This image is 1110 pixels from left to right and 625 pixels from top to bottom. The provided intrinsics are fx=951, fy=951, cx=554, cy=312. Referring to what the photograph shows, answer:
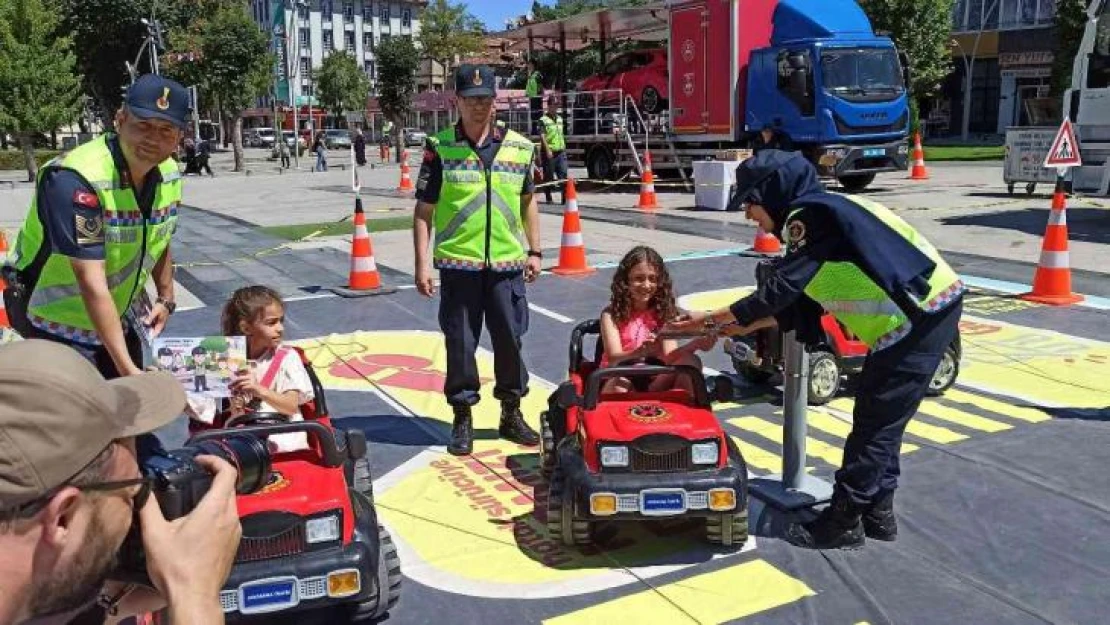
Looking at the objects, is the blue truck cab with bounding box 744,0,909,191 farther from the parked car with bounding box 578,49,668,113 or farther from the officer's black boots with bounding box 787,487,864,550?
the officer's black boots with bounding box 787,487,864,550

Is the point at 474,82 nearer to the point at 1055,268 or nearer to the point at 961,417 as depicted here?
the point at 961,417

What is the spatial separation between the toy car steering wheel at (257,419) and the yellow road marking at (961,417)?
12.8ft

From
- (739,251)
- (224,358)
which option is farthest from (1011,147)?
(224,358)

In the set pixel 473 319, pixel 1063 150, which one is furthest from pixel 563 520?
pixel 1063 150

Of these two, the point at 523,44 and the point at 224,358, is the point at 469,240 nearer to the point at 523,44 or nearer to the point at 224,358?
the point at 224,358

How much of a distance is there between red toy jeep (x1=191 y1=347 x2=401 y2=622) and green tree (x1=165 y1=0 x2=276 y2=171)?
3870 centimetres

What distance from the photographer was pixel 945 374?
6.05 meters

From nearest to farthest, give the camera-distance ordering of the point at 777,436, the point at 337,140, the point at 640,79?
the point at 777,436
the point at 640,79
the point at 337,140

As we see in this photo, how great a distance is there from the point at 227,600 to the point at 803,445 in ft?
8.90

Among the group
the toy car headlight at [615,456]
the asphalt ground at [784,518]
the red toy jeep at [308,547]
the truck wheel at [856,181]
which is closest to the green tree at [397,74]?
the truck wheel at [856,181]

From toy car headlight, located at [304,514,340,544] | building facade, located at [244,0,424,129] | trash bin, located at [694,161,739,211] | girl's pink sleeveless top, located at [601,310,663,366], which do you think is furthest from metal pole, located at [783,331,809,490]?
building facade, located at [244,0,424,129]

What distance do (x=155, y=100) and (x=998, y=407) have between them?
5019 mm

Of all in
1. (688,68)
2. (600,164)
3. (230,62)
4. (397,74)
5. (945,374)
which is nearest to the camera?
(945,374)

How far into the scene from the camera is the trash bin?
16891mm
